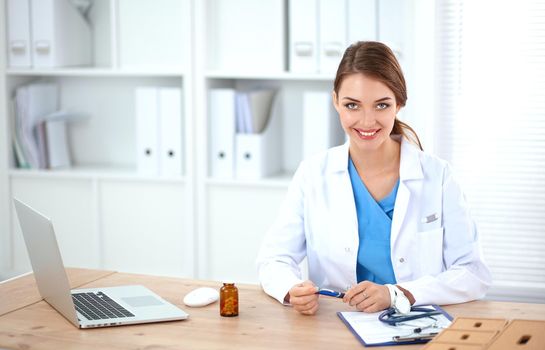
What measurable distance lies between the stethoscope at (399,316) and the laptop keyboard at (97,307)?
23.3 inches

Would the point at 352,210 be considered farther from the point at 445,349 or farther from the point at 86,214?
the point at 86,214

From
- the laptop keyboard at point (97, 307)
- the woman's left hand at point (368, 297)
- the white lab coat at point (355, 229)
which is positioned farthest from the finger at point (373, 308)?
the laptop keyboard at point (97, 307)

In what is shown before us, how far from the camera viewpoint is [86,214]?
4.21m

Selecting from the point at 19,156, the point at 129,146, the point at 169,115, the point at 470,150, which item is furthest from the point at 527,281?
the point at 19,156

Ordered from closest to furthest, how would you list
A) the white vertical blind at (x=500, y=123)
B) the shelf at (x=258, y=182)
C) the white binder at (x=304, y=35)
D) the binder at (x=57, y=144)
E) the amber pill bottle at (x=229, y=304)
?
the amber pill bottle at (x=229, y=304) < the white vertical blind at (x=500, y=123) < the white binder at (x=304, y=35) < the shelf at (x=258, y=182) < the binder at (x=57, y=144)

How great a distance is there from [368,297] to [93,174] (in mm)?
2262

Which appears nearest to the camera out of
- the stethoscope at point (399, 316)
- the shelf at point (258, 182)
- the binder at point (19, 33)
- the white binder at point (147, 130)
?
the stethoscope at point (399, 316)

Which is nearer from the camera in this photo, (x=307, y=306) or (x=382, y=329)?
(x=382, y=329)

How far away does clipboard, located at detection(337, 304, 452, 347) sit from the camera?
1.94 metres

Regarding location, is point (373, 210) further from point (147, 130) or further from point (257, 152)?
point (147, 130)

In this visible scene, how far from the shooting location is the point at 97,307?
86.7 inches

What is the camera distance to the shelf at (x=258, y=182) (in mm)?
3861

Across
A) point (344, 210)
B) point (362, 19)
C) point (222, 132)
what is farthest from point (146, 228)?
point (344, 210)

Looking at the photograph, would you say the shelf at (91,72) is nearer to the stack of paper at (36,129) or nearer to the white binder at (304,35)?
the stack of paper at (36,129)
